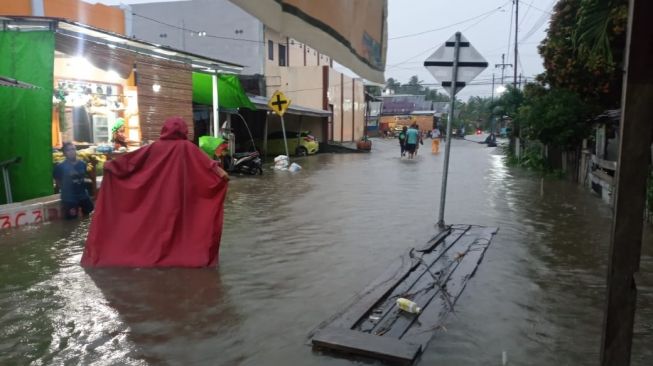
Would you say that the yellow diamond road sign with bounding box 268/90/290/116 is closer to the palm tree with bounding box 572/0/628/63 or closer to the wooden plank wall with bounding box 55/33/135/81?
the wooden plank wall with bounding box 55/33/135/81

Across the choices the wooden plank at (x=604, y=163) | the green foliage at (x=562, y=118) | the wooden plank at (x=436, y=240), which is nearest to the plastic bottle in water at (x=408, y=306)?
the wooden plank at (x=436, y=240)

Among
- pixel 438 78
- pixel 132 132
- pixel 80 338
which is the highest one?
pixel 438 78

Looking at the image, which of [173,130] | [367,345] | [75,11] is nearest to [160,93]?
[75,11]

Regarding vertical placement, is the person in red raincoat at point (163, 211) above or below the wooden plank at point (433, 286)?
above

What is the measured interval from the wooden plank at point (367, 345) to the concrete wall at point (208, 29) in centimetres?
2784

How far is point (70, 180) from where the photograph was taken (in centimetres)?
947

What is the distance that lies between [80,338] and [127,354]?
564 mm

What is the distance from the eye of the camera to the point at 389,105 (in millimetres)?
74938

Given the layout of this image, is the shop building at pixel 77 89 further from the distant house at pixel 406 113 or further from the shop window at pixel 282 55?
the distant house at pixel 406 113

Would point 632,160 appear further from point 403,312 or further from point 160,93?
point 160,93

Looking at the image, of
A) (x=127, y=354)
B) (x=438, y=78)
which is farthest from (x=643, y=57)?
(x=438, y=78)

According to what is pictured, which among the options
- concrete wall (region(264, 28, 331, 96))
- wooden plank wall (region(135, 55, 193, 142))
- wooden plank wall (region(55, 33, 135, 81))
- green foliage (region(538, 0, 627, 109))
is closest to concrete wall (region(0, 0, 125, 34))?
wooden plank wall (region(135, 55, 193, 142))

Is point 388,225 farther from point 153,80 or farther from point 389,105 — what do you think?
point 389,105

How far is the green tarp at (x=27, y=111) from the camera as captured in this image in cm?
918
